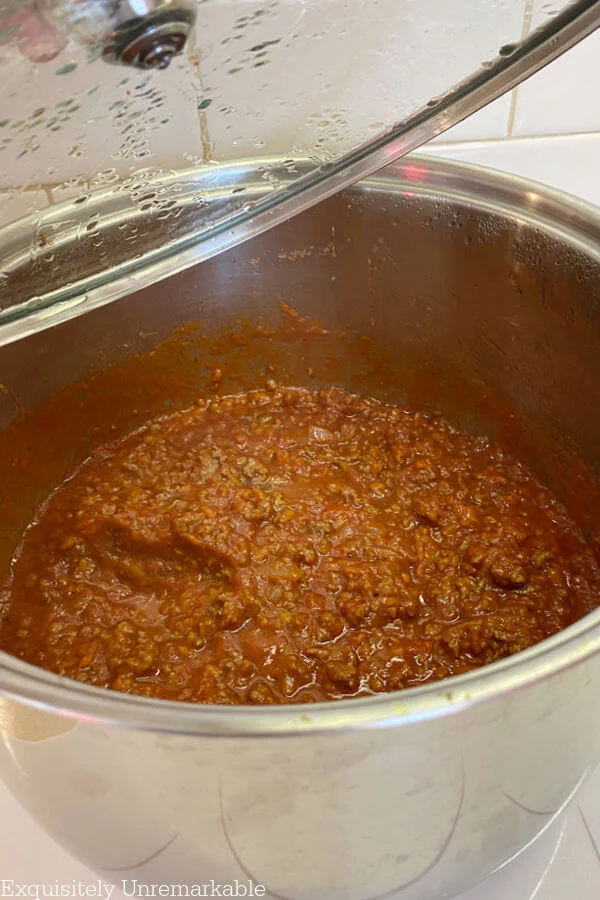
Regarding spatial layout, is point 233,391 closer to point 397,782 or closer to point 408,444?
point 408,444

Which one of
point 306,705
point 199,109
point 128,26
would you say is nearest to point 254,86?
point 199,109

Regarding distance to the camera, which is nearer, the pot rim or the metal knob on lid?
the pot rim

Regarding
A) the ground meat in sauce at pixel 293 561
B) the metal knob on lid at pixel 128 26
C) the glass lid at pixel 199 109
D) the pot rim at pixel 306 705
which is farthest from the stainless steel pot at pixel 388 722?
the metal knob on lid at pixel 128 26

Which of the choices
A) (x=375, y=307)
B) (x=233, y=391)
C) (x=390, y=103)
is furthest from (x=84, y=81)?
(x=233, y=391)

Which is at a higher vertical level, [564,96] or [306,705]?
[564,96]

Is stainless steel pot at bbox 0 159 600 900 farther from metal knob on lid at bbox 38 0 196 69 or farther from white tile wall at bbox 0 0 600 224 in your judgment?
metal knob on lid at bbox 38 0 196 69

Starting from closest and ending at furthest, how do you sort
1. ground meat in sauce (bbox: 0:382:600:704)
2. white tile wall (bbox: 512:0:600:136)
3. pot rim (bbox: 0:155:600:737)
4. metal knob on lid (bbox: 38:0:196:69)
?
1. pot rim (bbox: 0:155:600:737)
2. metal knob on lid (bbox: 38:0:196:69)
3. ground meat in sauce (bbox: 0:382:600:704)
4. white tile wall (bbox: 512:0:600:136)

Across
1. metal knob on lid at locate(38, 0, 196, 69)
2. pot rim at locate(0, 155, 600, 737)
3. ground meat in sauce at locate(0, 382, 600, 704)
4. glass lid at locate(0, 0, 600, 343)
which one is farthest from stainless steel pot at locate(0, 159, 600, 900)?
metal knob on lid at locate(38, 0, 196, 69)

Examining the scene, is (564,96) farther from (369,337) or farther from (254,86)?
(254,86)
